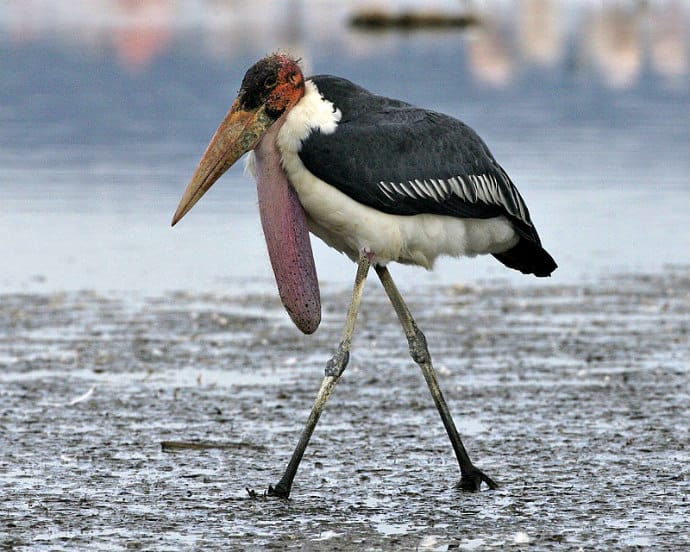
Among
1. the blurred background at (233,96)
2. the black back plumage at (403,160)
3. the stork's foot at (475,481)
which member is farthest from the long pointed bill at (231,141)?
the stork's foot at (475,481)

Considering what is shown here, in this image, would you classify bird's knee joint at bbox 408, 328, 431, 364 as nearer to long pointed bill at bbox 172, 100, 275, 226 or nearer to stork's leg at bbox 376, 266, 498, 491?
stork's leg at bbox 376, 266, 498, 491

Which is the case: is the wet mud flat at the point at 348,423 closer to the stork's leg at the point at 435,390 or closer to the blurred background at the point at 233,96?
the stork's leg at the point at 435,390

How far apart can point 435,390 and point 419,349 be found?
197mm

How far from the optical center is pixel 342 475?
751 centimetres

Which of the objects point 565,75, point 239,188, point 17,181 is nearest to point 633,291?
point 239,188

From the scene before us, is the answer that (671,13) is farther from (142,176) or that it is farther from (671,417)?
(671,417)

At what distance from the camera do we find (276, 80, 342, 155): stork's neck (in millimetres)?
7105

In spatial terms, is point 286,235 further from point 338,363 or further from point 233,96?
point 233,96

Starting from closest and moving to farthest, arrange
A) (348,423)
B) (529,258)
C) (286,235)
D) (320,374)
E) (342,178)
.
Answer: (342,178), (286,235), (529,258), (348,423), (320,374)

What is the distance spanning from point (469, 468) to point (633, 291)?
19.3ft

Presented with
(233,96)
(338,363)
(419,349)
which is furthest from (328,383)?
(233,96)

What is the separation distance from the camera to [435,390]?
24.7 ft

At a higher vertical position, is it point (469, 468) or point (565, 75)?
point (565, 75)

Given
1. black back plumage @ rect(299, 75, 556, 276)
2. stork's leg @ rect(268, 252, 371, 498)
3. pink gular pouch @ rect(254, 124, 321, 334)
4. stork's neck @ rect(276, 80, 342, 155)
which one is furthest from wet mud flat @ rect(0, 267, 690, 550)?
stork's neck @ rect(276, 80, 342, 155)
